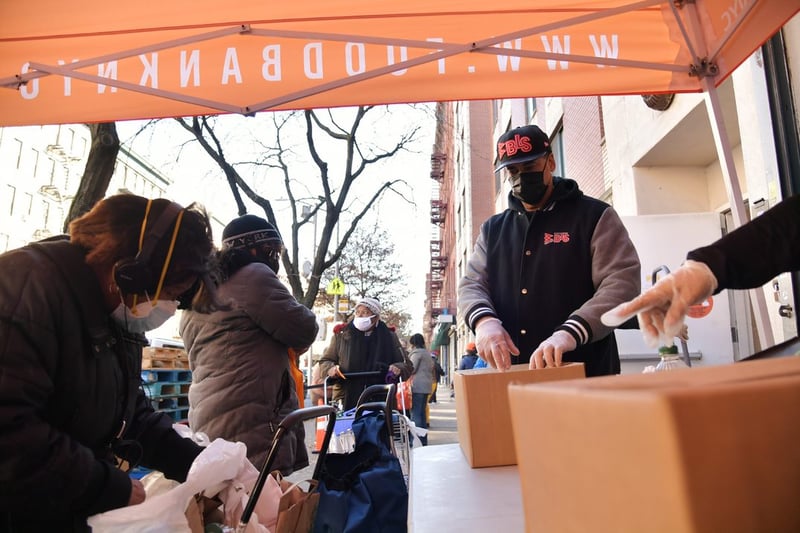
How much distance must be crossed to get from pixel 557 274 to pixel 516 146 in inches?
24.8

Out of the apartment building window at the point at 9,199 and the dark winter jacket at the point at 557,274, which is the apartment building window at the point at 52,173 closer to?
the apartment building window at the point at 9,199

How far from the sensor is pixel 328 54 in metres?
3.12

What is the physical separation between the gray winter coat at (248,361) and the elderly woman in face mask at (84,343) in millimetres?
759

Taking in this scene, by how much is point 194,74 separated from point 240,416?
6.48 ft

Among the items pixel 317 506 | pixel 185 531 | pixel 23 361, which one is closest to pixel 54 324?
pixel 23 361

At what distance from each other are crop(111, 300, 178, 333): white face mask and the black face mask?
1622 mm

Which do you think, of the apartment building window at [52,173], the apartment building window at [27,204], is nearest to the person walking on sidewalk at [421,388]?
the apartment building window at [27,204]

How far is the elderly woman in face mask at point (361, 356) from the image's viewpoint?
20.5ft

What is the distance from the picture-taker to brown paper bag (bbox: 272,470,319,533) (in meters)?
2.08

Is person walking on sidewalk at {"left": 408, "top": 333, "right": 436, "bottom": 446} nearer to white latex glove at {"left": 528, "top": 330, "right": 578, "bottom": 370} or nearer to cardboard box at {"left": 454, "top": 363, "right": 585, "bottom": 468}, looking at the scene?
white latex glove at {"left": 528, "top": 330, "right": 578, "bottom": 370}

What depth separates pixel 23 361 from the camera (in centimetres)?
141

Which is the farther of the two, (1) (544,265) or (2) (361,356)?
(2) (361,356)

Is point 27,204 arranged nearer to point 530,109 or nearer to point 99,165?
point 530,109

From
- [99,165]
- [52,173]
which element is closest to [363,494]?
[99,165]
